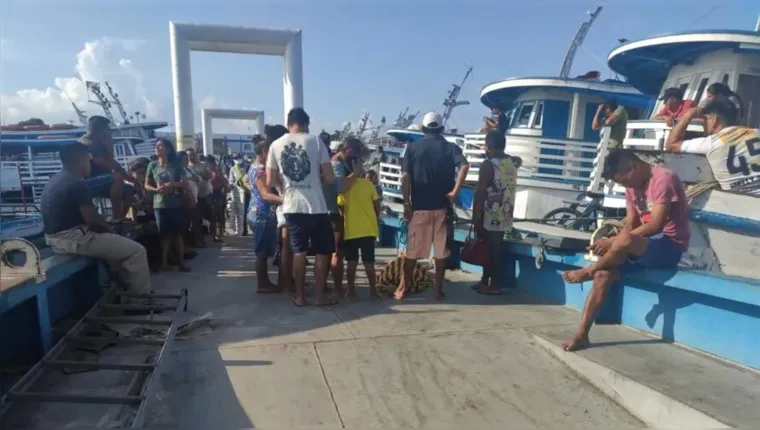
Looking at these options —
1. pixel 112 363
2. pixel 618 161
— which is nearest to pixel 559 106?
pixel 618 161

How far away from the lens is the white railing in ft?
27.2

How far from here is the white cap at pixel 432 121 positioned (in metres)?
4.73

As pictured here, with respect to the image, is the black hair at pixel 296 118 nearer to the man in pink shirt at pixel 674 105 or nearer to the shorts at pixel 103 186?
the shorts at pixel 103 186

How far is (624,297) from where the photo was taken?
402 cm

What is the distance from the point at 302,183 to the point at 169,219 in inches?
96.4

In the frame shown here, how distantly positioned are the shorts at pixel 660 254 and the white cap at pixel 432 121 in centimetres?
209

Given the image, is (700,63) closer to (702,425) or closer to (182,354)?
(702,425)

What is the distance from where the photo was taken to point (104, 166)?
5.44 meters

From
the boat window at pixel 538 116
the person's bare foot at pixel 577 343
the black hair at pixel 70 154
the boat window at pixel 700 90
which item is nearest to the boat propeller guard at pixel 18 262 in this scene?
the black hair at pixel 70 154

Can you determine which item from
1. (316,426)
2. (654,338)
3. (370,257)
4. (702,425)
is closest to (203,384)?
(316,426)

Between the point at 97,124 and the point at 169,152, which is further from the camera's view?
the point at 169,152

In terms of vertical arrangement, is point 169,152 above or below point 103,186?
above

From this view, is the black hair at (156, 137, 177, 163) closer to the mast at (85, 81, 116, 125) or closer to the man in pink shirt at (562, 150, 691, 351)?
the man in pink shirt at (562, 150, 691, 351)

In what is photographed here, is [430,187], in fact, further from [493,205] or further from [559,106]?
[559,106]
